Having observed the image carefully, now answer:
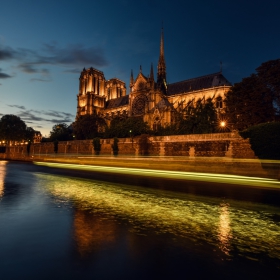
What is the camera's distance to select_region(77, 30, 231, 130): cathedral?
60544 millimetres

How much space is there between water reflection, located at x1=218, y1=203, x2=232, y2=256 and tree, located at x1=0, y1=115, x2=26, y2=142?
9181cm

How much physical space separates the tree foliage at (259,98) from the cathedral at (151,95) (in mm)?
18121

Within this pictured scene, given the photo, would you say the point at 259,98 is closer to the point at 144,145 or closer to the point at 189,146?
the point at 189,146

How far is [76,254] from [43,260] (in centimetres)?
A: 50

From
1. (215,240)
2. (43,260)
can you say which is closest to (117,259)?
(43,260)

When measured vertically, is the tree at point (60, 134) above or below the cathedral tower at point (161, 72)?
Result: below

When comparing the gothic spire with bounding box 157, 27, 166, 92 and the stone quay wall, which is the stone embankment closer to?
the stone quay wall

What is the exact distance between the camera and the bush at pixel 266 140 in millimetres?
22873

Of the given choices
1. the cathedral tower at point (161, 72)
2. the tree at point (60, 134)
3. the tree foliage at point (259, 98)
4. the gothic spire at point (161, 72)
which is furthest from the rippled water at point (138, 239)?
the gothic spire at point (161, 72)

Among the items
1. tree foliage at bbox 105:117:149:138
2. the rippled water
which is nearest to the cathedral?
tree foliage at bbox 105:117:149:138

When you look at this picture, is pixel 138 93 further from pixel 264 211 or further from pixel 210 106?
pixel 264 211

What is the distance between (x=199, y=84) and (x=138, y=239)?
2892 inches

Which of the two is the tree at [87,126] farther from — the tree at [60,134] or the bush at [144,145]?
the bush at [144,145]

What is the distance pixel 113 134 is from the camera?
52.4 m
